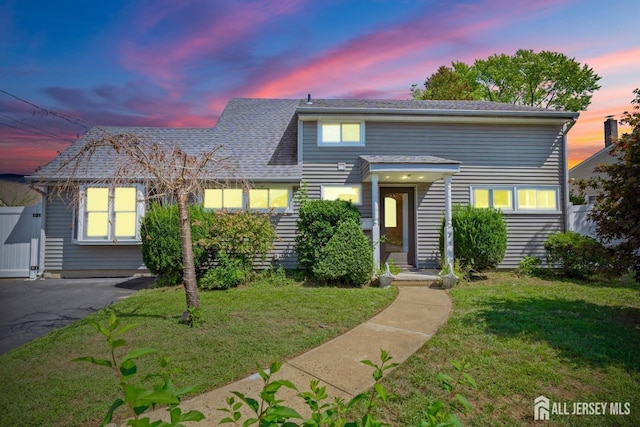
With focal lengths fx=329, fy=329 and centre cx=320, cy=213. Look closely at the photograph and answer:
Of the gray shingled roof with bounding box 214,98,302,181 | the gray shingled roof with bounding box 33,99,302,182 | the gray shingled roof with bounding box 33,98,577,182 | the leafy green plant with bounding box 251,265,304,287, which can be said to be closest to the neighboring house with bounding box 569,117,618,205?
the gray shingled roof with bounding box 33,98,577,182

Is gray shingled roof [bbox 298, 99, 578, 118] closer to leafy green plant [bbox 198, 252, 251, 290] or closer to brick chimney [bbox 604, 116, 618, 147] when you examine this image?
leafy green plant [bbox 198, 252, 251, 290]

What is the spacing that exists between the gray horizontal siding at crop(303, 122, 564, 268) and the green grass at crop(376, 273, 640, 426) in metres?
4.08

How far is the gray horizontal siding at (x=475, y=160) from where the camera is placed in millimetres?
10484

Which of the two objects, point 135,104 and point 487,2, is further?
point 135,104

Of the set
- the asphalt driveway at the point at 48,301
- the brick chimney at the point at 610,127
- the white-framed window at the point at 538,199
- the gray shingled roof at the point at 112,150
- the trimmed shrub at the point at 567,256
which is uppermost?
the brick chimney at the point at 610,127

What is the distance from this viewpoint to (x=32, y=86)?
16.5 ft

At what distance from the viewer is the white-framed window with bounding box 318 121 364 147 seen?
1041 centimetres

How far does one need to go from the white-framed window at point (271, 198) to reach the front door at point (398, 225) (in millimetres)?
3136

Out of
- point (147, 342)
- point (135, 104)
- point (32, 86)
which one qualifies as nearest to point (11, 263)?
point (135, 104)

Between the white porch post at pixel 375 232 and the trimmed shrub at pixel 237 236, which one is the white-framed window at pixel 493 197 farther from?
the trimmed shrub at pixel 237 236

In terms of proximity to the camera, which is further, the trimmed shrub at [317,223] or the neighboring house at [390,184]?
the neighboring house at [390,184]

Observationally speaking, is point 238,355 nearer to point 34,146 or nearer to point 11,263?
point 34,146

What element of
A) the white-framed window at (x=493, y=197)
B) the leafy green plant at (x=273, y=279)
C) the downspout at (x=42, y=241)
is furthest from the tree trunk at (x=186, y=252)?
the white-framed window at (x=493, y=197)

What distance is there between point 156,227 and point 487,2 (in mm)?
8394
